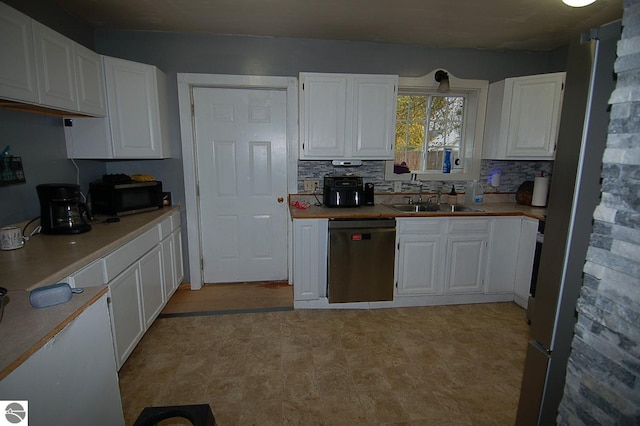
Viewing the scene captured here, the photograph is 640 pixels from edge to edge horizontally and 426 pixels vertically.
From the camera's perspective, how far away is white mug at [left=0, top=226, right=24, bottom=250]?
169 centimetres

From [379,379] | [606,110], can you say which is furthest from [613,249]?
[379,379]

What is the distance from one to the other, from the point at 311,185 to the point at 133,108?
1.72 m

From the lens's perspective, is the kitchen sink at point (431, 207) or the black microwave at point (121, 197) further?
the kitchen sink at point (431, 207)

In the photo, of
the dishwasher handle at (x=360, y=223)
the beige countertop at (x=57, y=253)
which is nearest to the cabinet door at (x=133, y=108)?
the beige countertop at (x=57, y=253)

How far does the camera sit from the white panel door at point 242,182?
310 centimetres

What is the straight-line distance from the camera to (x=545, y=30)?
272 centimetres

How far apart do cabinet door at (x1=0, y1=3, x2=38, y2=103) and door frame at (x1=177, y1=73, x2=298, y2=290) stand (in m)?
1.29

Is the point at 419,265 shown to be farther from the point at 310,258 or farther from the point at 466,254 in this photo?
the point at 310,258

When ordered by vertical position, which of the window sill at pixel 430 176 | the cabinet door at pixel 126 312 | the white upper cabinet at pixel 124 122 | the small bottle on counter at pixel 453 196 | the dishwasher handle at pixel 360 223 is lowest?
the cabinet door at pixel 126 312

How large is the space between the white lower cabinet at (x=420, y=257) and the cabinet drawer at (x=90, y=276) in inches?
86.8

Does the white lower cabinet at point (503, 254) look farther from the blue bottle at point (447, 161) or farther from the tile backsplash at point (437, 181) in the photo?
the blue bottle at point (447, 161)

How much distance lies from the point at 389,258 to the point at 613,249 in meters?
2.05

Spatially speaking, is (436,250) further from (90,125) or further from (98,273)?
(90,125)

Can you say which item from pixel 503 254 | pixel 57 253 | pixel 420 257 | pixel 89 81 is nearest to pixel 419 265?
pixel 420 257
